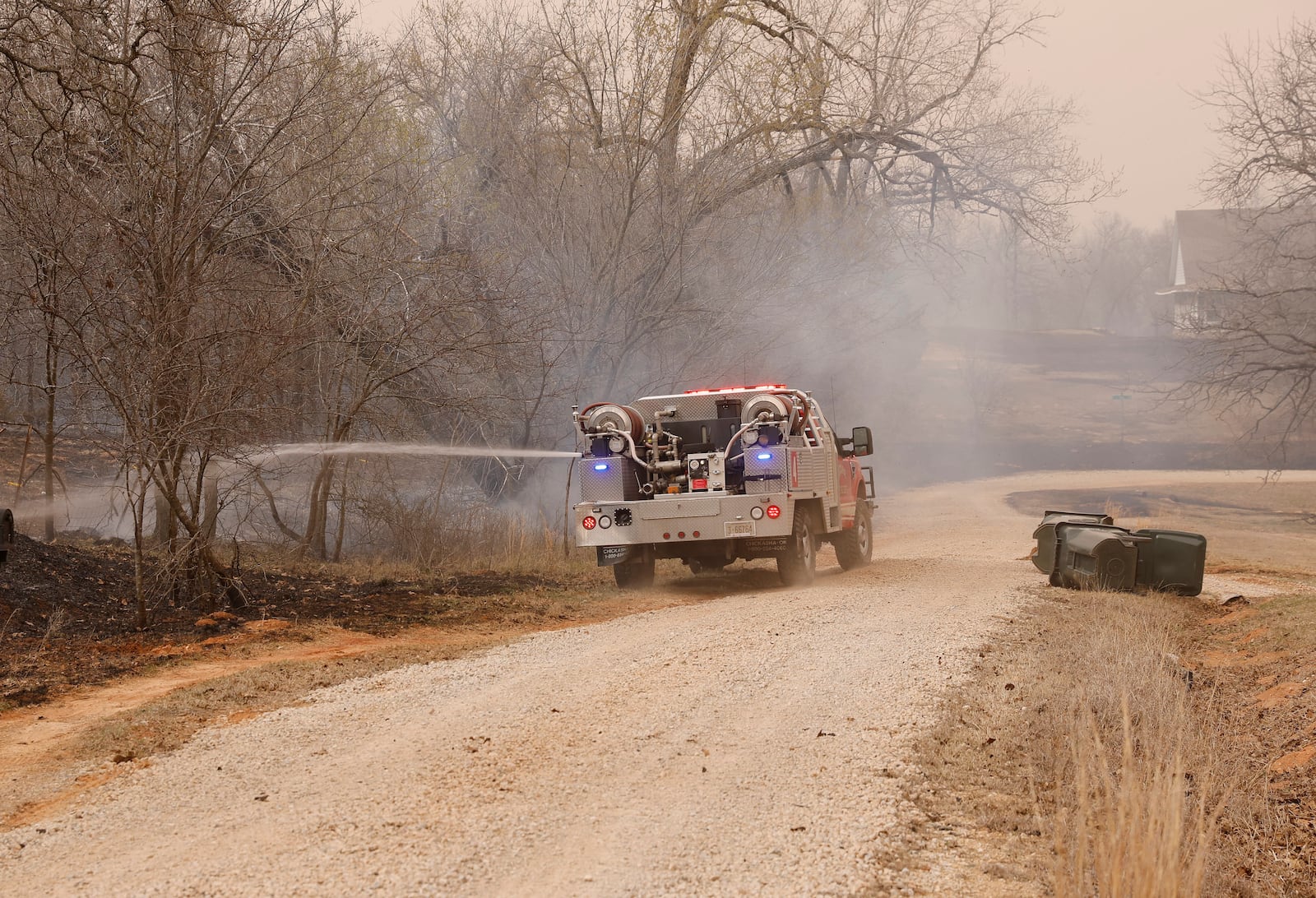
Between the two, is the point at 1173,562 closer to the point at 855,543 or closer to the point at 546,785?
the point at 855,543

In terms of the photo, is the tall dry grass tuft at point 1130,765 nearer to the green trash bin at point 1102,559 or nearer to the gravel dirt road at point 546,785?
the gravel dirt road at point 546,785

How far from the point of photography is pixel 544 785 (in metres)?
5.83

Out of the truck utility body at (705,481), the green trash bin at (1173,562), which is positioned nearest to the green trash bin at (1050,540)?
the green trash bin at (1173,562)

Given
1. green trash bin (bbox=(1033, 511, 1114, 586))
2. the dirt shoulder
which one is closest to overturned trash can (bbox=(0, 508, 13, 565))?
the dirt shoulder

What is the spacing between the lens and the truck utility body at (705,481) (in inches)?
516

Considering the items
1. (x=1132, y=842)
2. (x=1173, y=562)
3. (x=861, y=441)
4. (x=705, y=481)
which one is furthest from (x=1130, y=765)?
(x=861, y=441)

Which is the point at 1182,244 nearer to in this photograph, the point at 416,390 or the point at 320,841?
the point at 416,390

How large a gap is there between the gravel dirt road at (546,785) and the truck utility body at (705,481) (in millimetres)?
3179

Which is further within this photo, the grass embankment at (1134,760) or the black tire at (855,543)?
the black tire at (855,543)

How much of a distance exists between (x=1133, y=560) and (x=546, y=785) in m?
9.62

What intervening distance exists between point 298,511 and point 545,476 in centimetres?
411

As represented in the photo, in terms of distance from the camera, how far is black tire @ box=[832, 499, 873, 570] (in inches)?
635

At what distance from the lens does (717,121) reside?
799 inches

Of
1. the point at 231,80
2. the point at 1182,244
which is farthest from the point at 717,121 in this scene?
the point at 1182,244
